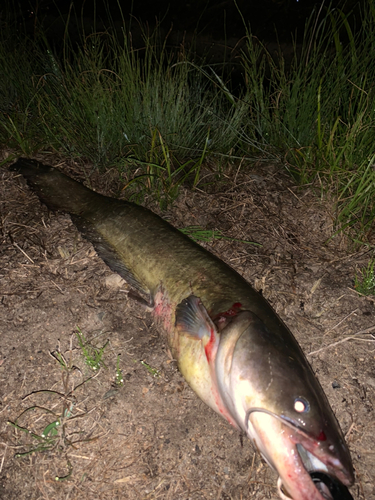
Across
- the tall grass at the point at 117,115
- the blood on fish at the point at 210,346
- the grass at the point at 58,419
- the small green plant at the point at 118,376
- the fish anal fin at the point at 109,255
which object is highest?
the tall grass at the point at 117,115

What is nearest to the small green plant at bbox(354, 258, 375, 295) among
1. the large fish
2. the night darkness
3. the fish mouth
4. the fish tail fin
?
the large fish

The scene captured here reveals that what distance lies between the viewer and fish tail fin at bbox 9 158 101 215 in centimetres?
273

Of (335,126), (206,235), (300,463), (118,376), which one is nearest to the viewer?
(300,463)

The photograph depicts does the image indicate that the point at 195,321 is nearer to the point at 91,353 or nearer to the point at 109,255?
the point at 91,353

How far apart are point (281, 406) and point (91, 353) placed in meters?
1.19

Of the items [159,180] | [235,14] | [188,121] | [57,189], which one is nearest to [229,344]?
[159,180]

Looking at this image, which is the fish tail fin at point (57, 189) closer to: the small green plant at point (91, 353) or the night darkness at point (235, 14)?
the small green plant at point (91, 353)

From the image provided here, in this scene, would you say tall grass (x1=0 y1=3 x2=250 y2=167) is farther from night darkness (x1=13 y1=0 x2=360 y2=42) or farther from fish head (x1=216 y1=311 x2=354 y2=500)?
night darkness (x1=13 y1=0 x2=360 y2=42)

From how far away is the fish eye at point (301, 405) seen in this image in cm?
147

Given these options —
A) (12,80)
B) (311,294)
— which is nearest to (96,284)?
(311,294)

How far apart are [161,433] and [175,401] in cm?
18

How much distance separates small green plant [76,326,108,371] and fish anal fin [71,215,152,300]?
0.39 m

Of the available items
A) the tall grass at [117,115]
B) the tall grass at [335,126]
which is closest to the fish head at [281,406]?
the tall grass at [335,126]

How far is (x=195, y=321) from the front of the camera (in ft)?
6.04
